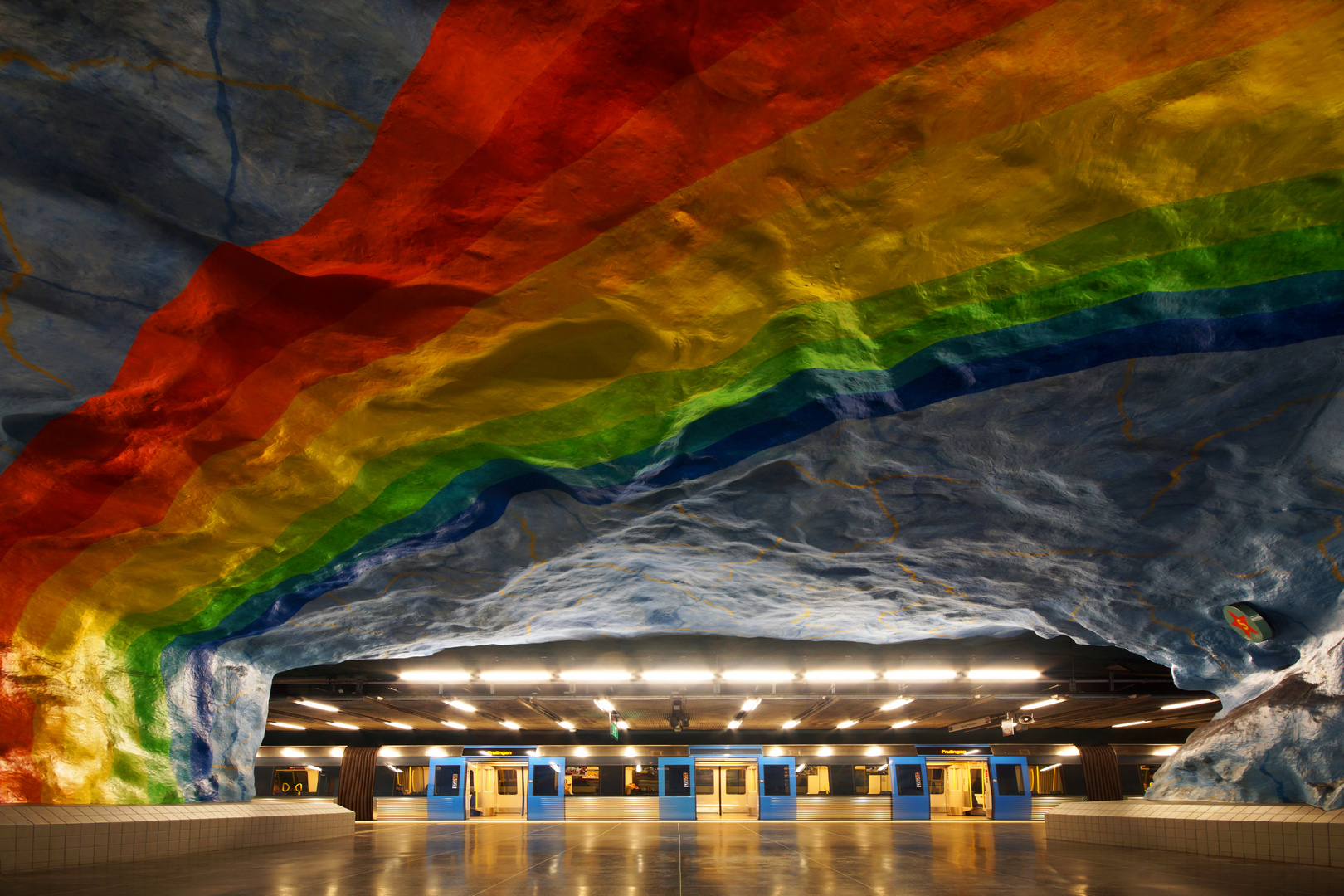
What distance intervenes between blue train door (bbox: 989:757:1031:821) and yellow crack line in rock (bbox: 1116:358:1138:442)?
1869cm

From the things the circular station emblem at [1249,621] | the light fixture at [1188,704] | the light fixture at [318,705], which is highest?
the circular station emblem at [1249,621]

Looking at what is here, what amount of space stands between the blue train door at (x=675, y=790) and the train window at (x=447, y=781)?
18.1ft

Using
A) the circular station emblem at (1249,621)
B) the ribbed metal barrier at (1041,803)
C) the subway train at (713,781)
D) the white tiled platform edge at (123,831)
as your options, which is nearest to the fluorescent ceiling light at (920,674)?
the circular station emblem at (1249,621)

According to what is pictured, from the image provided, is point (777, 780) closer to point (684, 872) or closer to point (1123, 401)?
point (684, 872)

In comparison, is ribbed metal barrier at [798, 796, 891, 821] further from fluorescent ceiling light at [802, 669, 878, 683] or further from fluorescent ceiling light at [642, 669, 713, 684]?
fluorescent ceiling light at [642, 669, 713, 684]

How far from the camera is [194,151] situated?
2955 millimetres

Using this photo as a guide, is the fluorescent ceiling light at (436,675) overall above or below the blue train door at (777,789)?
above

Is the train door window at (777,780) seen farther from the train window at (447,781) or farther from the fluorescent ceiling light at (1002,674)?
the fluorescent ceiling light at (1002,674)

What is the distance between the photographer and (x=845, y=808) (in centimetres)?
2069

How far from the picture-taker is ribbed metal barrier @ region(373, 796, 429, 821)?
20.8 m

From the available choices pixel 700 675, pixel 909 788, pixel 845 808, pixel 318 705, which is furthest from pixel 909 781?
→ pixel 318 705

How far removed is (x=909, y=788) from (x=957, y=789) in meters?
1.68

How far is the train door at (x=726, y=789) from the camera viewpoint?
66.8ft

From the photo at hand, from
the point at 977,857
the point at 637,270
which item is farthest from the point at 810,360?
the point at 977,857
